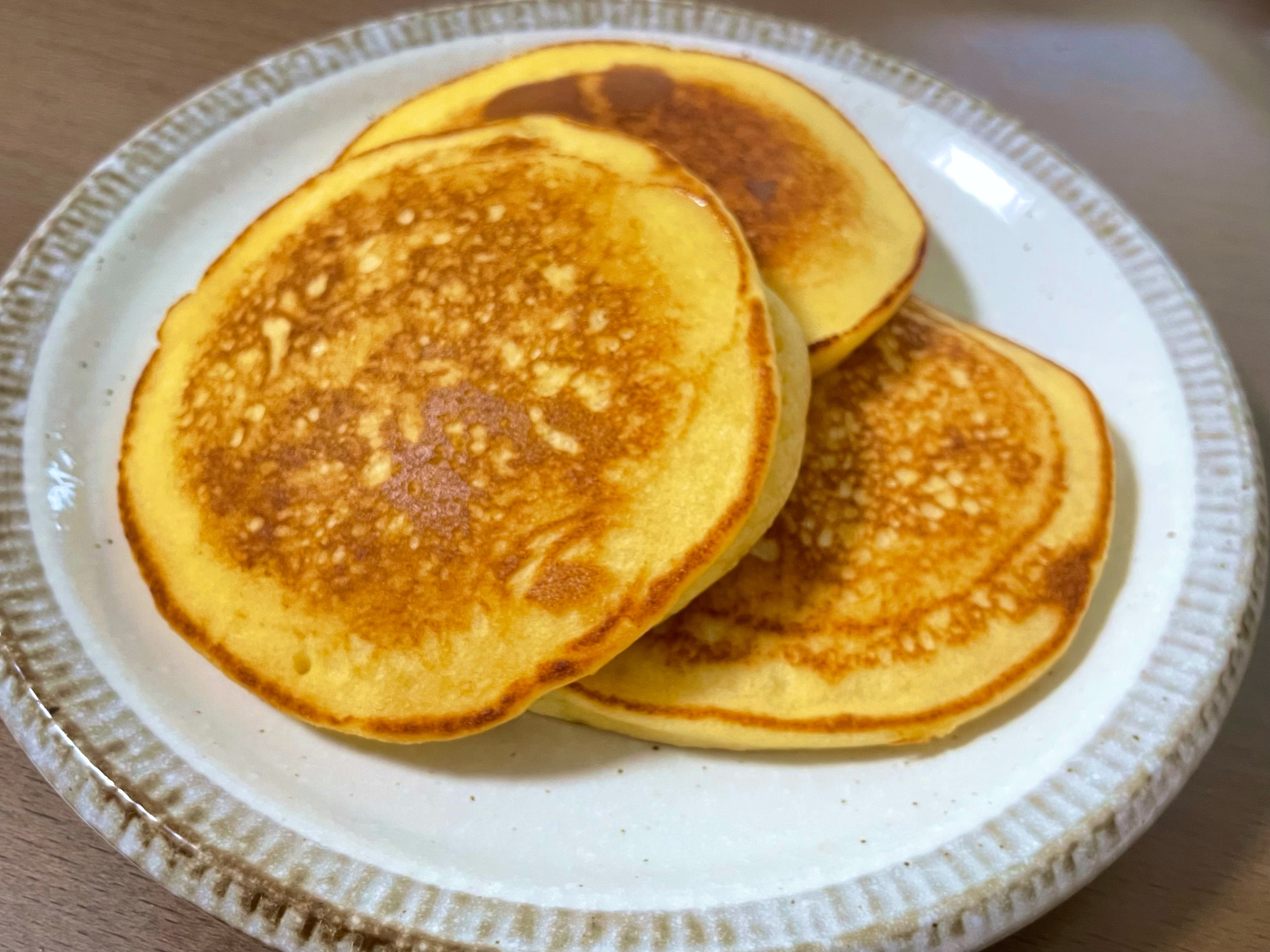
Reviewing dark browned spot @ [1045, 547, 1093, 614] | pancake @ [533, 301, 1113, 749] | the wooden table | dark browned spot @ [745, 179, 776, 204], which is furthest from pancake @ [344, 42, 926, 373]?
the wooden table

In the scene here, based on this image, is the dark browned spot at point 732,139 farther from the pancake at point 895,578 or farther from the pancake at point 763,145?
the pancake at point 895,578

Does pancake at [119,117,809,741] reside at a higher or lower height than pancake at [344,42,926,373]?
lower

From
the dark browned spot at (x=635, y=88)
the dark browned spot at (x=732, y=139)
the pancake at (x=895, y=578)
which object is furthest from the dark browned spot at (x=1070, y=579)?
the dark browned spot at (x=635, y=88)

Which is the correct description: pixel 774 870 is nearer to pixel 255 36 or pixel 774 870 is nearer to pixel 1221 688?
pixel 1221 688

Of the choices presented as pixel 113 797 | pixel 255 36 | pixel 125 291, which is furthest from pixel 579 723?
pixel 255 36

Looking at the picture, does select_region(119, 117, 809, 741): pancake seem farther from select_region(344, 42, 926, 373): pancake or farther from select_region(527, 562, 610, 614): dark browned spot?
select_region(344, 42, 926, 373): pancake

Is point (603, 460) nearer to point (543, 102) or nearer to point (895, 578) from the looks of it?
point (895, 578)

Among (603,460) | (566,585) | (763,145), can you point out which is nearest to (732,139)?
(763,145)
